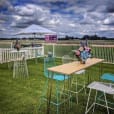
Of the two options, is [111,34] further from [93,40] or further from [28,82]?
[28,82]

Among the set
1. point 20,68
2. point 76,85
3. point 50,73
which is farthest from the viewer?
point 20,68

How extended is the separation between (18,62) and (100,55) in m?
4.46

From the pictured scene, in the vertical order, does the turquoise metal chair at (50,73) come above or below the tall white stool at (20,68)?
above

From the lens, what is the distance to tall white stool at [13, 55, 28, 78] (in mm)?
6230

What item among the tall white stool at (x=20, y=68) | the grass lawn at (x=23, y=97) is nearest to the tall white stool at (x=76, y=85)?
the grass lawn at (x=23, y=97)

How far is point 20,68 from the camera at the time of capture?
6.72m

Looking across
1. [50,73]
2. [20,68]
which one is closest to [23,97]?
[50,73]

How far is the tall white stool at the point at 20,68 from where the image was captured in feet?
20.4

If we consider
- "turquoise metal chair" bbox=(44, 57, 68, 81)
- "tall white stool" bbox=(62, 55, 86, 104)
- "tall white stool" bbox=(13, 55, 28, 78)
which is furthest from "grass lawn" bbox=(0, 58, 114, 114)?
"turquoise metal chair" bbox=(44, 57, 68, 81)

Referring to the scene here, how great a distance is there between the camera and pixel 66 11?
15062mm

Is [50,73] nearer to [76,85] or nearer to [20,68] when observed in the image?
[76,85]

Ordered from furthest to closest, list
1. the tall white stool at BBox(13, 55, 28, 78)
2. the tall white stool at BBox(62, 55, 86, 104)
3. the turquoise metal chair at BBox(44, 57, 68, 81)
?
the tall white stool at BBox(13, 55, 28, 78)
the tall white stool at BBox(62, 55, 86, 104)
the turquoise metal chair at BBox(44, 57, 68, 81)

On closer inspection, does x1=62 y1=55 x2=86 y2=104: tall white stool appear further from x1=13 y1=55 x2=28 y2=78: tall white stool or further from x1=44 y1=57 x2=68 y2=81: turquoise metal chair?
x1=13 y1=55 x2=28 y2=78: tall white stool

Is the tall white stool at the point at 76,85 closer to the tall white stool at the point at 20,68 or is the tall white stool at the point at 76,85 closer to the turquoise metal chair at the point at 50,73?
the turquoise metal chair at the point at 50,73
